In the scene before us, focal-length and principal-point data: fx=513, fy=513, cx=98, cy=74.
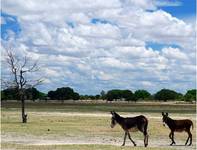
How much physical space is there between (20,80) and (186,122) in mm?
21518

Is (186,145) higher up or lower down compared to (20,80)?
lower down

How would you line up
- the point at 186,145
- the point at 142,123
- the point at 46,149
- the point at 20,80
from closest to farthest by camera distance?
1. the point at 46,149
2. the point at 142,123
3. the point at 186,145
4. the point at 20,80

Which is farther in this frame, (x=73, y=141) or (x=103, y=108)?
(x=103, y=108)

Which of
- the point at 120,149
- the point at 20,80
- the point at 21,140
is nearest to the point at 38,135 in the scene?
the point at 21,140

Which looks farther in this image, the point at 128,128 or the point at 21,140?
the point at 21,140

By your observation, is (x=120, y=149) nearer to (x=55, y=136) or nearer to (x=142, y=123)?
(x=142, y=123)

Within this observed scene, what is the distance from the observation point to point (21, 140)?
27.4 m

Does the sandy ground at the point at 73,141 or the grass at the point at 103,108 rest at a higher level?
the grass at the point at 103,108

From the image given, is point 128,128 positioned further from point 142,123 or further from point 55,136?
point 55,136

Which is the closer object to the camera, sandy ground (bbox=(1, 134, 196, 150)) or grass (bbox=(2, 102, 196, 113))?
sandy ground (bbox=(1, 134, 196, 150))

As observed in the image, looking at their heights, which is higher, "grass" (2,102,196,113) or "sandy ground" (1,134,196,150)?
"grass" (2,102,196,113)

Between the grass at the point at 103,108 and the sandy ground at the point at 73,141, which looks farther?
the grass at the point at 103,108

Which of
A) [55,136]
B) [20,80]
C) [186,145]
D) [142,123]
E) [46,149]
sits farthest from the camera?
[20,80]

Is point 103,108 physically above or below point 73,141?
above
